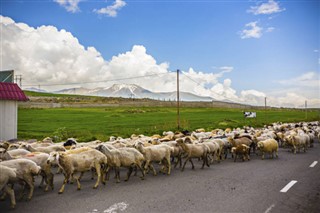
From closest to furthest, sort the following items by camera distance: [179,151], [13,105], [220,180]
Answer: [220,180] → [179,151] → [13,105]

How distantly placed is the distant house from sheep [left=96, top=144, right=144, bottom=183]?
45.0 feet

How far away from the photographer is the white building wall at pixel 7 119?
73.3 ft

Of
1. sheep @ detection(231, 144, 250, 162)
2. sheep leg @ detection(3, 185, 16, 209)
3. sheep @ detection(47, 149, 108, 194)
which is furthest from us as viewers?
sheep @ detection(231, 144, 250, 162)

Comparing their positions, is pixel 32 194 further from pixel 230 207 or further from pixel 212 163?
pixel 212 163

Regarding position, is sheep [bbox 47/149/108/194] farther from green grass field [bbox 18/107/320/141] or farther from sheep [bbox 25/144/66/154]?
green grass field [bbox 18/107/320/141]

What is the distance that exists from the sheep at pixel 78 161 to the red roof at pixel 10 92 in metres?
13.7

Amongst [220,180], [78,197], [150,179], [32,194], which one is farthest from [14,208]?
[220,180]

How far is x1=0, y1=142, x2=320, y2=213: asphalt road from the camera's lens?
26.5 feet

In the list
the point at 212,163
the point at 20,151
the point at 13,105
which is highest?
the point at 13,105

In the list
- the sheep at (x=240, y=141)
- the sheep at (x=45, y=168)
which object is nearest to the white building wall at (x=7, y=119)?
the sheep at (x=45, y=168)

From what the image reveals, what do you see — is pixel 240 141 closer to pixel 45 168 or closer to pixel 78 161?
pixel 78 161

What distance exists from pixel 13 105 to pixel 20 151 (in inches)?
491

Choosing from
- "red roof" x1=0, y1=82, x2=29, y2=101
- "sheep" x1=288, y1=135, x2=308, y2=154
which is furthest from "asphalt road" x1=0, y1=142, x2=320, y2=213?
"red roof" x1=0, y1=82, x2=29, y2=101

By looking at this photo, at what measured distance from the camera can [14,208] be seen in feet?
27.1
